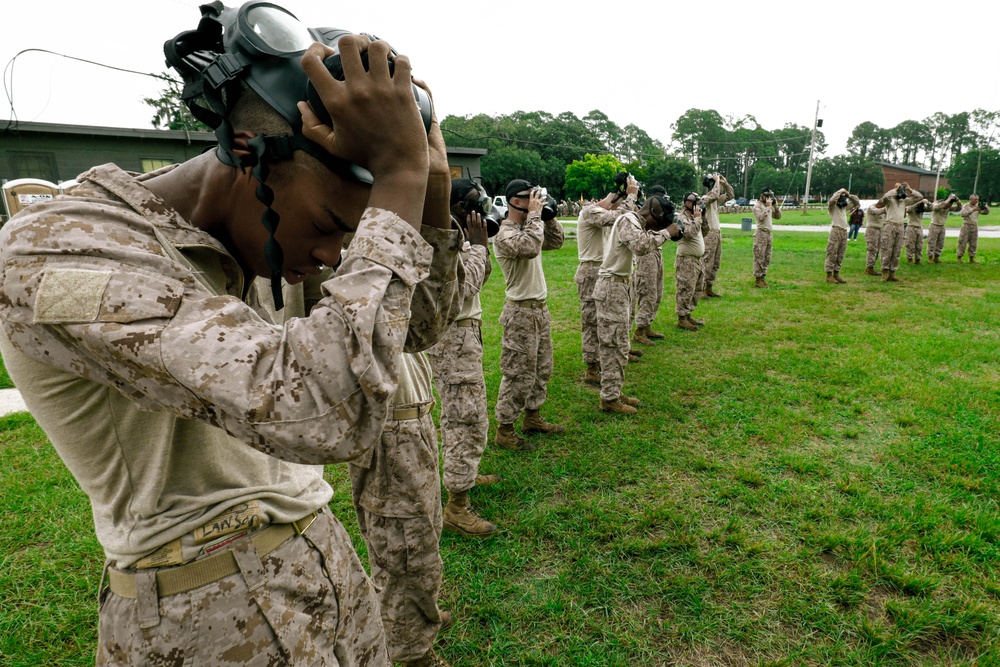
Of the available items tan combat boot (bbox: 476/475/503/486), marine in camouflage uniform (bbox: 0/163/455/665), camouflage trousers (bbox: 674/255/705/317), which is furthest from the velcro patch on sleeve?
camouflage trousers (bbox: 674/255/705/317)

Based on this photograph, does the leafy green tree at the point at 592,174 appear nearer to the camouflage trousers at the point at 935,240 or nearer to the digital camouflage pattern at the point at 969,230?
the digital camouflage pattern at the point at 969,230

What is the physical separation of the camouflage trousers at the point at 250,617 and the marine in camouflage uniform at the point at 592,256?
17.3ft

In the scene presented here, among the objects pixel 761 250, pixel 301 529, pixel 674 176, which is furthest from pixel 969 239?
pixel 674 176

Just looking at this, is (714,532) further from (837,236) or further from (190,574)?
(837,236)

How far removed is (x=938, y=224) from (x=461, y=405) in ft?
53.2

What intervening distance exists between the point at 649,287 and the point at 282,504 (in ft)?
24.4

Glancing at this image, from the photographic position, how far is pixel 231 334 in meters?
0.80

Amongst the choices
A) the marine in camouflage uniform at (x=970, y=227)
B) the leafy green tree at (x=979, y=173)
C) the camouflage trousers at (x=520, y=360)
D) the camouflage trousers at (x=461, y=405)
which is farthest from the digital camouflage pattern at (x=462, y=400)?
the leafy green tree at (x=979, y=173)

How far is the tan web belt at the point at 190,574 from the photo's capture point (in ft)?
3.42

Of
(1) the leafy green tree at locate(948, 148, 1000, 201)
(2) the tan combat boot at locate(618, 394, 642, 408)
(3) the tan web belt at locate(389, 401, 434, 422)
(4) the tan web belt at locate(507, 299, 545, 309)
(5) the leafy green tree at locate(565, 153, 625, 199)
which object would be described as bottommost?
(2) the tan combat boot at locate(618, 394, 642, 408)

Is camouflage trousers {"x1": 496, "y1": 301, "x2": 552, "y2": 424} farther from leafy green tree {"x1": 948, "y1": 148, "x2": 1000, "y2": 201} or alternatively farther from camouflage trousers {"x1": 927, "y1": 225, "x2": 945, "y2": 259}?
leafy green tree {"x1": 948, "y1": 148, "x2": 1000, "y2": 201}

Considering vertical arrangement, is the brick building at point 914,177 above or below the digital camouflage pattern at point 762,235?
above

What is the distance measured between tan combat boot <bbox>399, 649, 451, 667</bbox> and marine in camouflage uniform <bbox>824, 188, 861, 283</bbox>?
12.4m

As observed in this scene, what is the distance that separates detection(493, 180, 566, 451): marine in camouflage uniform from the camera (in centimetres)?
477
